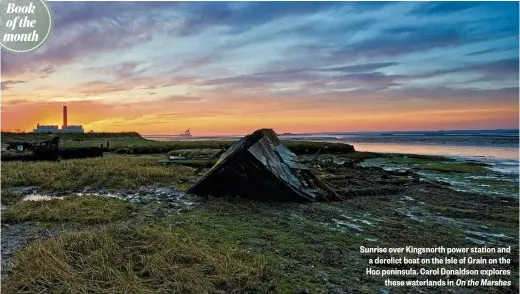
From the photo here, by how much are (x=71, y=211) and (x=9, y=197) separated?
430 cm

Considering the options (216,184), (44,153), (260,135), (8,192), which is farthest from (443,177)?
(44,153)

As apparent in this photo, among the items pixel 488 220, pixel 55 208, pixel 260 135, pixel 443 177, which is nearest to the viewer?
pixel 55 208

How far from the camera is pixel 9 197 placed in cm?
1246

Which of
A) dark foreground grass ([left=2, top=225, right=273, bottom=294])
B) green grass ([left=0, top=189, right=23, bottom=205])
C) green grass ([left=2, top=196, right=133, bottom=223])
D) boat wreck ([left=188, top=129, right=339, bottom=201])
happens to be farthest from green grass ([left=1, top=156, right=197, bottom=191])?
dark foreground grass ([left=2, top=225, right=273, bottom=294])

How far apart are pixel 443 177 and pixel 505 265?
51.4 ft

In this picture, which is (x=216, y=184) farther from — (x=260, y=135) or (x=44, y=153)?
(x=44, y=153)

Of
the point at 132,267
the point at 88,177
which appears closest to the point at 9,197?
the point at 88,177

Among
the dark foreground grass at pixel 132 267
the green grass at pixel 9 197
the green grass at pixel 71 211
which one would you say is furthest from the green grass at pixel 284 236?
the green grass at pixel 9 197

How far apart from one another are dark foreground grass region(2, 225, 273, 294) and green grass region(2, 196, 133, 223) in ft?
9.23

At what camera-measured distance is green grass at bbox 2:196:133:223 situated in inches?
375

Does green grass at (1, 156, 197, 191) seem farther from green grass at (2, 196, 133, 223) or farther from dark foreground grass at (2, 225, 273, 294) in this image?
dark foreground grass at (2, 225, 273, 294)

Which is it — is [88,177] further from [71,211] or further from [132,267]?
[132,267]

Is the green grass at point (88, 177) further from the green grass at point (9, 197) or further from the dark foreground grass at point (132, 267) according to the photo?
the dark foreground grass at point (132, 267)

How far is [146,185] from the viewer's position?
1574 centimetres
